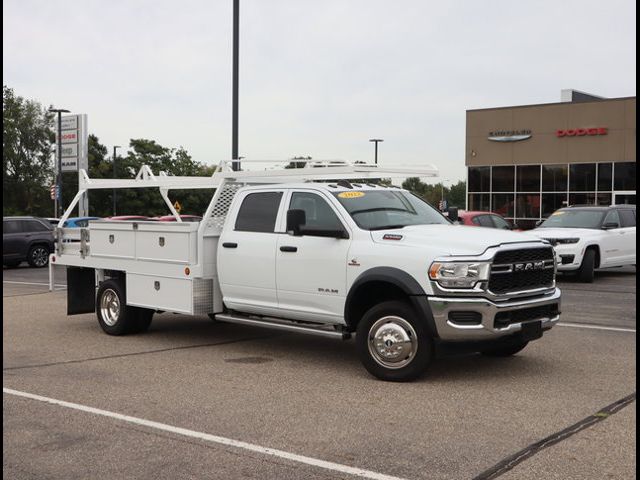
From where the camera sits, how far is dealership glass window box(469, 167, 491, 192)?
42.8 meters

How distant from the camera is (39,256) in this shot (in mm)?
25141

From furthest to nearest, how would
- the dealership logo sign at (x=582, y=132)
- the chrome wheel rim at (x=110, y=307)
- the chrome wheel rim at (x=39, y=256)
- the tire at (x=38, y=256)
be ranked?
the dealership logo sign at (x=582, y=132) → the chrome wheel rim at (x=39, y=256) → the tire at (x=38, y=256) → the chrome wheel rim at (x=110, y=307)

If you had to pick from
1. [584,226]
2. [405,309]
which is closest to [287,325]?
[405,309]

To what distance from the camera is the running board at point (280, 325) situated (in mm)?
8039

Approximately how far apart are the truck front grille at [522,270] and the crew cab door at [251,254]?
2482 millimetres

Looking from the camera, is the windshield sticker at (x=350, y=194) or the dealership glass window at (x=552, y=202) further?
the dealership glass window at (x=552, y=202)

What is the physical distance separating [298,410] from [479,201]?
38170mm

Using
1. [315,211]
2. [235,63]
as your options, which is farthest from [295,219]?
[235,63]

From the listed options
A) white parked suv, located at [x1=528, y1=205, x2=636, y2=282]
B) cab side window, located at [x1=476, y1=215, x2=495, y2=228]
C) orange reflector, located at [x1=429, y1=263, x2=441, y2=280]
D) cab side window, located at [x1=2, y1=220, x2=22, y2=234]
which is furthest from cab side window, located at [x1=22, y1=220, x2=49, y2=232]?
orange reflector, located at [x1=429, y1=263, x2=441, y2=280]

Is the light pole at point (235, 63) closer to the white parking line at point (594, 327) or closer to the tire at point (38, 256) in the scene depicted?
the white parking line at point (594, 327)

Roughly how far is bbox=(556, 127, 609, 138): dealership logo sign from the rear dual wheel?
32609 millimetres

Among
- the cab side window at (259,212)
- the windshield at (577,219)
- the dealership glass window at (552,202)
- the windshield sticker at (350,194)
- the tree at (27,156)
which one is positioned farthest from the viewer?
the tree at (27,156)

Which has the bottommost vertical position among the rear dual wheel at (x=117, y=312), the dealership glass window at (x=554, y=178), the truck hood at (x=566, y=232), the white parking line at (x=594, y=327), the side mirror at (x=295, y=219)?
the white parking line at (x=594, y=327)

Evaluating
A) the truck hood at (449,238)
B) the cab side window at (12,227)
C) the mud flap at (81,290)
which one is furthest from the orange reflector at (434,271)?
the cab side window at (12,227)
